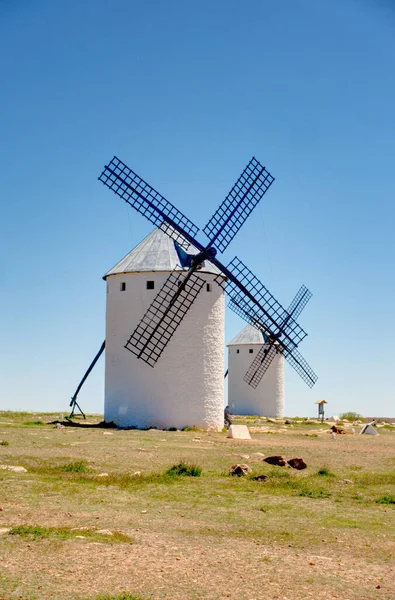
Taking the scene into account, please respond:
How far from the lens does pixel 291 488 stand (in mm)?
14492

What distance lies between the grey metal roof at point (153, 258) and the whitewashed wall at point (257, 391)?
2168 centimetres

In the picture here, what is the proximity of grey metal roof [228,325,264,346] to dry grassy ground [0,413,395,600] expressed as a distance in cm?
3334

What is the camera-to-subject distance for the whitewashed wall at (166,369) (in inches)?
1171

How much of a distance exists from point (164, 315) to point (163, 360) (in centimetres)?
224

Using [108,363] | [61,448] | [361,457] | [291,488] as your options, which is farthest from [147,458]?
[108,363]

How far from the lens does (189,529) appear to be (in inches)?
410

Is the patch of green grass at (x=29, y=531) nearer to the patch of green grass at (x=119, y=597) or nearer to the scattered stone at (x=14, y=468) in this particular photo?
the patch of green grass at (x=119, y=597)

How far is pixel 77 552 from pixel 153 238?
24.1m

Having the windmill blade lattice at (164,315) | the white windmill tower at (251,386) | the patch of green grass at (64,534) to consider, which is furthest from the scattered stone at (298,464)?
the white windmill tower at (251,386)

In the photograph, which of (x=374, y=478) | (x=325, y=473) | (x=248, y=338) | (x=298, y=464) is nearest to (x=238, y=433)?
(x=298, y=464)

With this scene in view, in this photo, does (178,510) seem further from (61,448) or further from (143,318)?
(143,318)

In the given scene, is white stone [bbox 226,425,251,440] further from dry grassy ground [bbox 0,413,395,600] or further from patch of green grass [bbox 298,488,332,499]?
patch of green grass [bbox 298,488,332,499]

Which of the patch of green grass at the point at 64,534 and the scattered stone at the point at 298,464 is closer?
the patch of green grass at the point at 64,534

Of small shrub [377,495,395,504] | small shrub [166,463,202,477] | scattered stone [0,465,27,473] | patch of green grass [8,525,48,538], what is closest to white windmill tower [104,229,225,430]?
small shrub [166,463,202,477]
